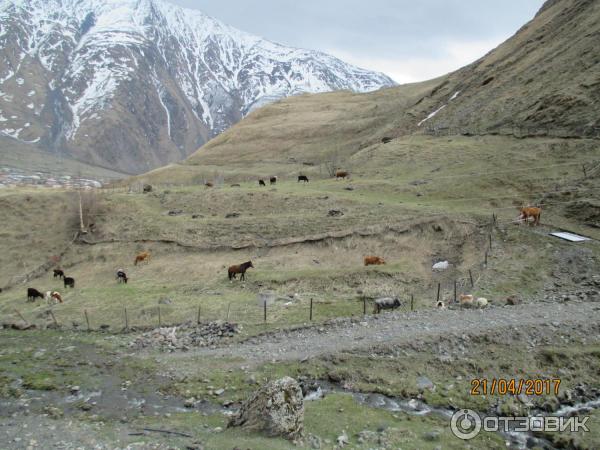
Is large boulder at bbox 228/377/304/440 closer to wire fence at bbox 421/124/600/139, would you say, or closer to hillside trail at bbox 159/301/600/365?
hillside trail at bbox 159/301/600/365

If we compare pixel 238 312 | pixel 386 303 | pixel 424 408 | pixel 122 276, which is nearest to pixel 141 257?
pixel 122 276

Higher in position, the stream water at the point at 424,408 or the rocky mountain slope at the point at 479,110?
the rocky mountain slope at the point at 479,110

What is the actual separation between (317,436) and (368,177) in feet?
158

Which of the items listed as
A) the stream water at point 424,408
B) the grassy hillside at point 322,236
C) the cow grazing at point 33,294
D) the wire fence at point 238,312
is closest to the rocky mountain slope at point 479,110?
the grassy hillside at point 322,236

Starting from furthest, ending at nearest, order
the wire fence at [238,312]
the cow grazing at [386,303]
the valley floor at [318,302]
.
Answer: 1. the wire fence at [238,312]
2. the cow grazing at [386,303]
3. the valley floor at [318,302]

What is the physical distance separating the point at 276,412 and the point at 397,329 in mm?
10598

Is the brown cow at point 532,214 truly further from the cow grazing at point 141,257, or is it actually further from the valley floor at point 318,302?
the cow grazing at point 141,257

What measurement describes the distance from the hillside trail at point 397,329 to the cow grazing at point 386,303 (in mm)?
1447

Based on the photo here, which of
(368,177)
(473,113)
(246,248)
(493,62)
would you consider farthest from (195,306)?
(493,62)

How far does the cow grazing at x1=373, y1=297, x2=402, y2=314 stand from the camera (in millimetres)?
28859

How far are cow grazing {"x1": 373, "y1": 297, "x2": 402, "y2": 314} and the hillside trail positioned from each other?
57.0 inches

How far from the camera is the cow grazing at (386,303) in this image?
94.7 feet

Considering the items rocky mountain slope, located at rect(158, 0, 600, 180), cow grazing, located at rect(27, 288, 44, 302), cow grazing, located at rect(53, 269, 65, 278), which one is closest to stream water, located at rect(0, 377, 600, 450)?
cow grazing, located at rect(27, 288, 44, 302)

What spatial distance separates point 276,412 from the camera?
15.9m
